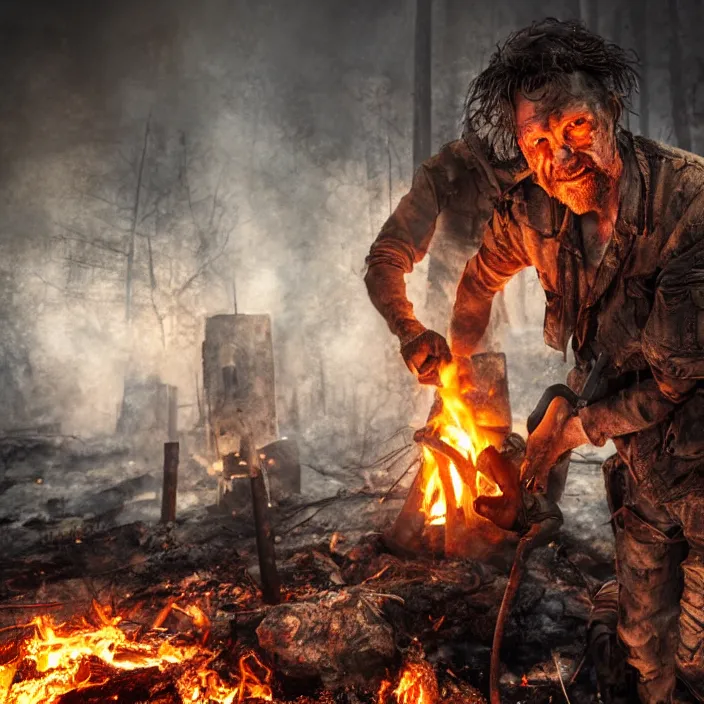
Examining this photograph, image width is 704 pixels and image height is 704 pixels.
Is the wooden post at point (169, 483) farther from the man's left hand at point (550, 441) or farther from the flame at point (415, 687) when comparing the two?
the man's left hand at point (550, 441)

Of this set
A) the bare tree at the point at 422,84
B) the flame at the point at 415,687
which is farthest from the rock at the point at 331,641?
the bare tree at the point at 422,84

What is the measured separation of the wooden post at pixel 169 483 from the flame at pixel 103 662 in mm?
2521

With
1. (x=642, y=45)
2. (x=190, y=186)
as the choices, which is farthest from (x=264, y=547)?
(x=642, y=45)

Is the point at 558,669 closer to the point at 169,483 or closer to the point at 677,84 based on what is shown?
the point at 169,483

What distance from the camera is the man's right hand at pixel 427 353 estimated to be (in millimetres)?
3639

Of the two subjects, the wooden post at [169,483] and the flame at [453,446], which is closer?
the flame at [453,446]

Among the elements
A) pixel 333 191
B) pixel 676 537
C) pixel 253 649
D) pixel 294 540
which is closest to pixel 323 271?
pixel 333 191

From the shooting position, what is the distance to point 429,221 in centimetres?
545

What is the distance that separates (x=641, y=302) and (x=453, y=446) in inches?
102

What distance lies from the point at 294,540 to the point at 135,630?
2.50 m

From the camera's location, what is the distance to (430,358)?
3662 millimetres

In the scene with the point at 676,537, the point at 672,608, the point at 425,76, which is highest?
the point at 425,76

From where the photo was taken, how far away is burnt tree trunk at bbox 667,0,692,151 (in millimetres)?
11703

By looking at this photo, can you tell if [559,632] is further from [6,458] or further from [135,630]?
[6,458]
